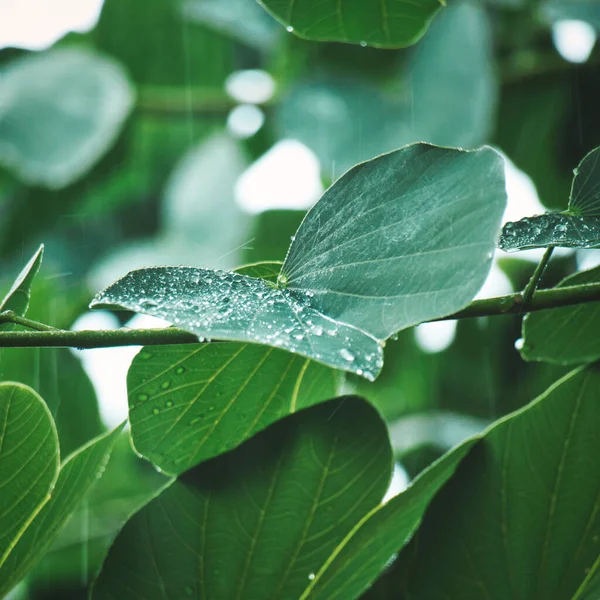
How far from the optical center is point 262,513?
49 cm

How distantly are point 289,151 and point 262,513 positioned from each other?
0.98 m

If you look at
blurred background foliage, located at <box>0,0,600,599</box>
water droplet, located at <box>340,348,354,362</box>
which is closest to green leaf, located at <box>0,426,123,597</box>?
water droplet, located at <box>340,348,354,362</box>

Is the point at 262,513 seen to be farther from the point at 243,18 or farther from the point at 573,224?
the point at 243,18

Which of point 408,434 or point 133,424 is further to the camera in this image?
point 408,434

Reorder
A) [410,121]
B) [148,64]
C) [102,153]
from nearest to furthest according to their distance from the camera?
1. [410,121]
2. [102,153]
3. [148,64]

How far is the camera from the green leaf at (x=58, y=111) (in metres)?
1.25

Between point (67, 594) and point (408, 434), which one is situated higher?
point (408, 434)

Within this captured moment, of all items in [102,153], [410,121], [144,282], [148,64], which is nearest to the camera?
[144,282]

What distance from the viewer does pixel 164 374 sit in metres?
0.46

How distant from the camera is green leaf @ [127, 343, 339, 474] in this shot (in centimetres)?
46

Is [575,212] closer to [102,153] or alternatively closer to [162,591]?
[162,591]

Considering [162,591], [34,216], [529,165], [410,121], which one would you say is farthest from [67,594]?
[529,165]

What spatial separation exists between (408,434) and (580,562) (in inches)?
28.5

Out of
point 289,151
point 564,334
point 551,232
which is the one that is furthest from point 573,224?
point 289,151
